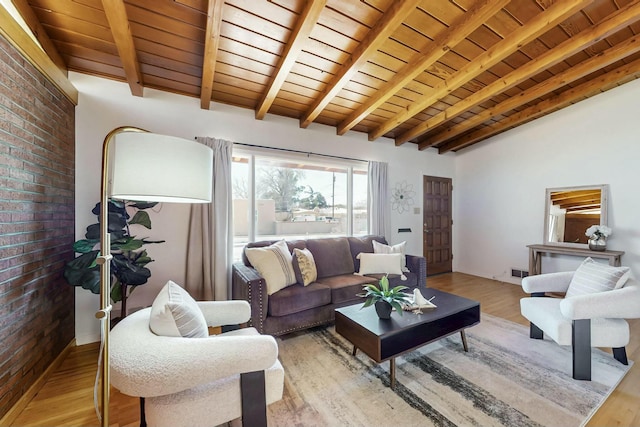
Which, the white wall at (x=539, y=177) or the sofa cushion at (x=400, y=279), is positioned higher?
the white wall at (x=539, y=177)

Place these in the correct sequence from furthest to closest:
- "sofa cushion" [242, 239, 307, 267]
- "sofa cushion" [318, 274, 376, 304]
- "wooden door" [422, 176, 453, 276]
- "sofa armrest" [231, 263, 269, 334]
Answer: "wooden door" [422, 176, 453, 276] < "sofa cushion" [242, 239, 307, 267] < "sofa cushion" [318, 274, 376, 304] < "sofa armrest" [231, 263, 269, 334]

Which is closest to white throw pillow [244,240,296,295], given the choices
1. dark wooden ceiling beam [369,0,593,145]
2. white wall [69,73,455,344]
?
white wall [69,73,455,344]

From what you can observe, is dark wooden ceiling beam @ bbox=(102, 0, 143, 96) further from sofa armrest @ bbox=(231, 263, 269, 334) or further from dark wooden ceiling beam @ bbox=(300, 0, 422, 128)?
sofa armrest @ bbox=(231, 263, 269, 334)

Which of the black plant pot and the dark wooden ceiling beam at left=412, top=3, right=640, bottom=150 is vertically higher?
the dark wooden ceiling beam at left=412, top=3, right=640, bottom=150

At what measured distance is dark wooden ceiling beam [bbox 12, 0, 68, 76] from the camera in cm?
172

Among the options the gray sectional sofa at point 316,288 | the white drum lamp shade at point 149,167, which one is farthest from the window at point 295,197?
the white drum lamp shade at point 149,167

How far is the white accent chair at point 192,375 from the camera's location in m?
1.03

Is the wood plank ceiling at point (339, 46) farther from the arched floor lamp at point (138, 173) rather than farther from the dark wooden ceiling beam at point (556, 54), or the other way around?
the arched floor lamp at point (138, 173)

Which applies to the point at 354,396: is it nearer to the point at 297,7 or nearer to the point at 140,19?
the point at 297,7

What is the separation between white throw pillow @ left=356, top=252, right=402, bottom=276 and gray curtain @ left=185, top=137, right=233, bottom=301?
5.37 ft

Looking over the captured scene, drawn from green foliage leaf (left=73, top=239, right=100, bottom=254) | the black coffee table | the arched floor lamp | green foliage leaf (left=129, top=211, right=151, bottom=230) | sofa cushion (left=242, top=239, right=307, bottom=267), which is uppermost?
the arched floor lamp

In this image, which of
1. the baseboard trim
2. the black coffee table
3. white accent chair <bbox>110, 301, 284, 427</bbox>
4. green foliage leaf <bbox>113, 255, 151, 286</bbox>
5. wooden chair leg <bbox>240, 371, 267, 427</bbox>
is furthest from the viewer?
green foliage leaf <bbox>113, 255, 151, 286</bbox>

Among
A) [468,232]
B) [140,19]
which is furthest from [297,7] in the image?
[468,232]

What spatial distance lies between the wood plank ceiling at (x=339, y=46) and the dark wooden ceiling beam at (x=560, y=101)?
0.02 meters
